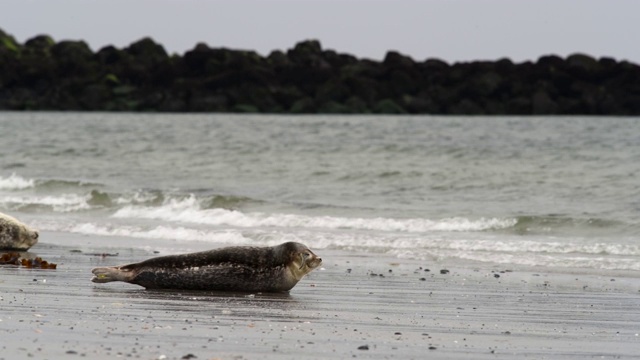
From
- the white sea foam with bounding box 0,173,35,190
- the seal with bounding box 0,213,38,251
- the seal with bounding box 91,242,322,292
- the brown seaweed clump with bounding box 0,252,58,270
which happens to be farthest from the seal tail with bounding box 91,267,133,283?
the white sea foam with bounding box 0,173,35,190

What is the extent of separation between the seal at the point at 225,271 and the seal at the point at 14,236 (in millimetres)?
3916

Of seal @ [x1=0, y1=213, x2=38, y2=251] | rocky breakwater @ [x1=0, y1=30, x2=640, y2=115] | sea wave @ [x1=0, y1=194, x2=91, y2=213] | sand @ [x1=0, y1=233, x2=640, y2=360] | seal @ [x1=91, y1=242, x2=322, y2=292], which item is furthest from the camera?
rocky breakwater @ [x1=0, y1=30, x2=640, y2=115]

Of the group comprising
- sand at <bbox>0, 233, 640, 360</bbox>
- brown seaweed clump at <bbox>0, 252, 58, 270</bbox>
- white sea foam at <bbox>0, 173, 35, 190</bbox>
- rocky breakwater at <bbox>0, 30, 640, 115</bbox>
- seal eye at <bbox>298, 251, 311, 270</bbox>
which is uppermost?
rocky breakwater at <bbox>0, 30, 640, 115</bbox>

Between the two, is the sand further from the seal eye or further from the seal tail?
the seal eye

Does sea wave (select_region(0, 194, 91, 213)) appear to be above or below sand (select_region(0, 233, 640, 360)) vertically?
above

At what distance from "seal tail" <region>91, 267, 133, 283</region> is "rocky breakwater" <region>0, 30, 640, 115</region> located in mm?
72858

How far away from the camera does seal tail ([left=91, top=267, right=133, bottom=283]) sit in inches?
451

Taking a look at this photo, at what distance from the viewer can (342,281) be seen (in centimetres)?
1268

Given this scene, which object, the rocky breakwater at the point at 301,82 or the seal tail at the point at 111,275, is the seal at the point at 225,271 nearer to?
the seal tail at the point at 111,275

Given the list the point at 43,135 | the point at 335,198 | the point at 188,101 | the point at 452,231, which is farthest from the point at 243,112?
the point at 452,231

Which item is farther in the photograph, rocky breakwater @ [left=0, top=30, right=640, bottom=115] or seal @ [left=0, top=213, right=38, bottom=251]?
rocky breakwater @ [left=0, top=30, right=640, bottom=115]

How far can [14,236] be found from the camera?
49.8ft

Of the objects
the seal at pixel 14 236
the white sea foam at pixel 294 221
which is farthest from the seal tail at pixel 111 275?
the white sea foam at pixel 294 221

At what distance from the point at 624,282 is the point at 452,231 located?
5939mm
